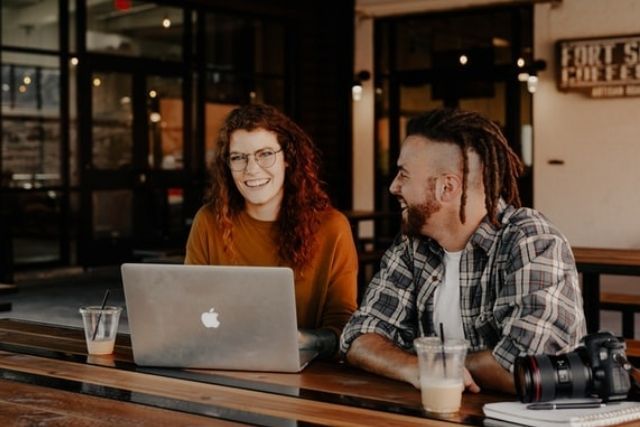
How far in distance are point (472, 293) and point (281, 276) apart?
48 cm

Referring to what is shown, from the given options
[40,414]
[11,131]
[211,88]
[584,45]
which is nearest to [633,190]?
[584,45]

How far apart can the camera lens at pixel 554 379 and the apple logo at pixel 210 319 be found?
70cm

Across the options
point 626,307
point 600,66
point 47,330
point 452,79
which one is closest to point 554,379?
point 47,330

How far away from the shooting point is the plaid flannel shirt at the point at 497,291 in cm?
213

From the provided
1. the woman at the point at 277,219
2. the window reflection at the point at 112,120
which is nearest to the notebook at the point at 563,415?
the woman at the point at 277,219

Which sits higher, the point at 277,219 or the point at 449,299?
the point at 277,219

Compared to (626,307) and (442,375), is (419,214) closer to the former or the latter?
(442,375)

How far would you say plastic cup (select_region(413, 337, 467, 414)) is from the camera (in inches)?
74.4

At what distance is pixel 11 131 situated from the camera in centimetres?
938

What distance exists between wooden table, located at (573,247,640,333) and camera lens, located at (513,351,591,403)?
335 cm

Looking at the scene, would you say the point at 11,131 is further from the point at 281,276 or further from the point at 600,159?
the point at 281,276

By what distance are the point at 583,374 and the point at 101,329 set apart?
124 cm

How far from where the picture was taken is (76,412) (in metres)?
1.98

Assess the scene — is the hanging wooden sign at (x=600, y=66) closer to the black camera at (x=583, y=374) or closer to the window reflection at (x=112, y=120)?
the window reflection at (x=112, y=120)
